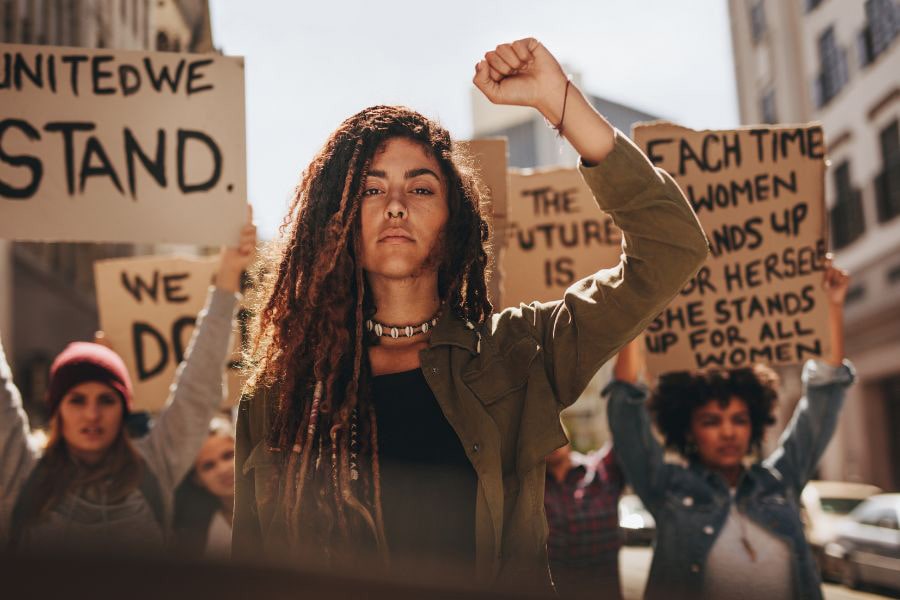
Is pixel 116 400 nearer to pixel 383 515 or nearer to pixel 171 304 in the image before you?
pixel 171 304

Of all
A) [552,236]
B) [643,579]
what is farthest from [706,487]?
[643,579]

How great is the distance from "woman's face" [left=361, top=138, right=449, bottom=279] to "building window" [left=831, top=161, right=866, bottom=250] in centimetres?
1903

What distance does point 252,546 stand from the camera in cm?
191

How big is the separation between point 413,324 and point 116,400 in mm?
2083

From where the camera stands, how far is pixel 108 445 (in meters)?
3.68

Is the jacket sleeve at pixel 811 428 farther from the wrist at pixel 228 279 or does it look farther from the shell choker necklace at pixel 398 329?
the shell choker necklace at pixel 398 329

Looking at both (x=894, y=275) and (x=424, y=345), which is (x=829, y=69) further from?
(x=424, y=345)

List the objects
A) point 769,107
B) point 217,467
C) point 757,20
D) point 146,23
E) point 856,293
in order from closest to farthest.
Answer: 1. point 217,467
2. point 146,23
3. point 856,293
4. point 769,107
5. point 757,20

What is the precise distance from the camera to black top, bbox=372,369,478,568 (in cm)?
180

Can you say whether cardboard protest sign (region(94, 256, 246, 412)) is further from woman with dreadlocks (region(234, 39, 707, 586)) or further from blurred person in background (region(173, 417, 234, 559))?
woman with dreadlocks (region(234, 39, 707, 586))

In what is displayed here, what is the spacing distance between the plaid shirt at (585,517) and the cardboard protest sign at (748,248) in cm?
82

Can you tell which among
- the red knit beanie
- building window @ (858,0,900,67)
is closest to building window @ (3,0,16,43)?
building window @ (858,0,900,67)

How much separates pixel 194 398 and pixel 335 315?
1678 mm

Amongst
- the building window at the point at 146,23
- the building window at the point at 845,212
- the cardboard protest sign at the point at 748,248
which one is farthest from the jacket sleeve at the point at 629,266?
the building window at the point at 845,212
